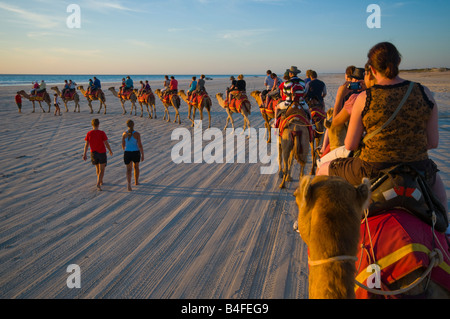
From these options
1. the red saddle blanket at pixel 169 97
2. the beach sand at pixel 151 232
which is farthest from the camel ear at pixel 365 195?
the red saddle blanket at pixel 169 97

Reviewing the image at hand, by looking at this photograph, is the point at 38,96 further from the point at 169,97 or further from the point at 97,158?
the point at 97,158

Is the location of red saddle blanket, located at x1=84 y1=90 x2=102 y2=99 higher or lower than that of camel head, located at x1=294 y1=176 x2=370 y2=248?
higher

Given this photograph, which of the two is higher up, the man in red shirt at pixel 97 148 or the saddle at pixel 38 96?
the saddle at pixel 38 96

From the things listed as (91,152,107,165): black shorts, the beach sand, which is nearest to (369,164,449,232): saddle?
the beach sand

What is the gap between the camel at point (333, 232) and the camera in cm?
124

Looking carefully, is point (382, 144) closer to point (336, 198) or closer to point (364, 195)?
point (364, 195)

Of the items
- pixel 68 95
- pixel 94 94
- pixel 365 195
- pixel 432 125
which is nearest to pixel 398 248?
pixel 365 195

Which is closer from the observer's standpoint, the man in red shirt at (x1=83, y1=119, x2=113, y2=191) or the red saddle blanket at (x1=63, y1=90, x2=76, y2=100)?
the man in red shirt at (x1=83, y1=119, x2=113, y2=191)

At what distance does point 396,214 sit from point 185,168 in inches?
281

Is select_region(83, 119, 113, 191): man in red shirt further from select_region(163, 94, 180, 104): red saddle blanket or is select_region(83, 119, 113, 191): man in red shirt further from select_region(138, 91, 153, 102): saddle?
select_region(138, 91, 153, 102): saddle

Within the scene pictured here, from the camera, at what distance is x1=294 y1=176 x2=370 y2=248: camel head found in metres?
1.28

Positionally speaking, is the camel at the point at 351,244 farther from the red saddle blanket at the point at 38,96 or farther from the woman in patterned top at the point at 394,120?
the red saddle blanket at the point at 38,96

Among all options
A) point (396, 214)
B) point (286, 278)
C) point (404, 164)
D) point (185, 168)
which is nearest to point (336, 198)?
point (396, 214)

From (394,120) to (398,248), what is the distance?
34.8 inches
